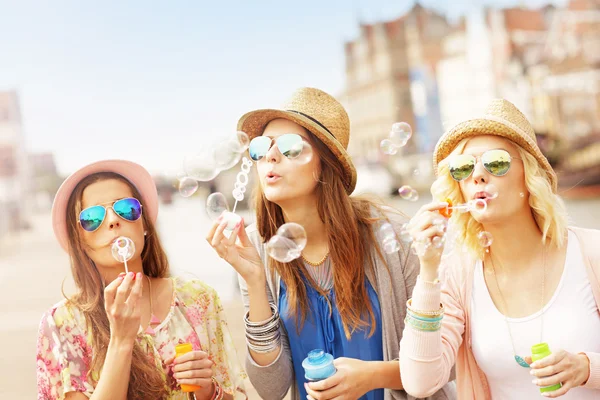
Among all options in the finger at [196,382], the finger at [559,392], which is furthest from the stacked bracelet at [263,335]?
the finger at [559,392]

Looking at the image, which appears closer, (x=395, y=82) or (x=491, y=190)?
(x=491, y=190)

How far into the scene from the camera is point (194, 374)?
209 cm

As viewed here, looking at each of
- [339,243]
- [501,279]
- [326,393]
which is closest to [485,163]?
[501,279]

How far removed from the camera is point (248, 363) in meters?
2.39

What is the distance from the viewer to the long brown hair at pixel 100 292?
7.13ft

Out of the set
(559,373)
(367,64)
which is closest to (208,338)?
(559,373)

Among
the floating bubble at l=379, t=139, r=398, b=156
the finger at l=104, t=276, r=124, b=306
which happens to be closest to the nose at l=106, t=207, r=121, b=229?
the finger at l=104, t=276, r=124, b=306

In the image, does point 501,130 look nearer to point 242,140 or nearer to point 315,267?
point 315,267

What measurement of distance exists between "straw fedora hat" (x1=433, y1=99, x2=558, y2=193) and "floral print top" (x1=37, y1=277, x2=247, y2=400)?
1.06 meters

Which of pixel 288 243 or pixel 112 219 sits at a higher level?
pixel 112 219

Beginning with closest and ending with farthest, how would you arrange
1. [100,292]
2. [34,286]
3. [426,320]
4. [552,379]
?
[552,379]
[426,320]
[100,292]
[34,286]

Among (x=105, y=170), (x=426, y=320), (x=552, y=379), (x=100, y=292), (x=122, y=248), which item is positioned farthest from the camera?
(x=105, y=170)

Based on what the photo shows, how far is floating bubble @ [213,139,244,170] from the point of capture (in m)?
2.62

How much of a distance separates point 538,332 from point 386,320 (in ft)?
1.80
